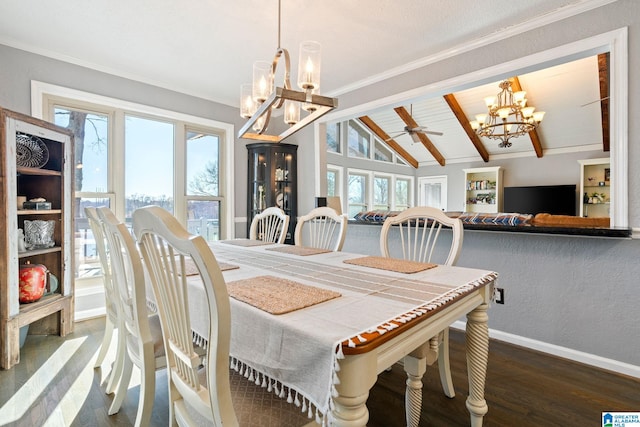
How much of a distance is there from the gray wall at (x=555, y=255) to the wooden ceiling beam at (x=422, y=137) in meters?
3.35

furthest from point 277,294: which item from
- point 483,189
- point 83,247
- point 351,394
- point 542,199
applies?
point 483,189

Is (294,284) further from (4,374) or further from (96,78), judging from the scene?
(96,78)

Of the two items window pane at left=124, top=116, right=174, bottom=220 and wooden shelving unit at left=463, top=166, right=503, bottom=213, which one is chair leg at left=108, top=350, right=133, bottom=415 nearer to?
window pane at left=124, top=116, right=174, bottom=220

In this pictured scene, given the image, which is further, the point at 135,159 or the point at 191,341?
the point at 135,159

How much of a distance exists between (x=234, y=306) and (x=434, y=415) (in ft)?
4.21

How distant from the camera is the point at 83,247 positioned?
3.17 meters

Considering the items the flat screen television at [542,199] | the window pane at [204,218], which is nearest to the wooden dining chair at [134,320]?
the window pane at [204,218]

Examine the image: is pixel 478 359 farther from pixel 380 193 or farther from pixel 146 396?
pixel 380 193

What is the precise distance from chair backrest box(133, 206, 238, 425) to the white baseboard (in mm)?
2426

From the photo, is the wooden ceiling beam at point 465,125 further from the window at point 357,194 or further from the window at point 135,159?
the window at point 135,159

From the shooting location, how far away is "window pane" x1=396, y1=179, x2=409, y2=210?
8.55 metres

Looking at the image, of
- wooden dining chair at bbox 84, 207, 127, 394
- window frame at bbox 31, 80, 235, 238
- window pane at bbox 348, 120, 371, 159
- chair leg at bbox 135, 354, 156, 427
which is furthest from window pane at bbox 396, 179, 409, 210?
chair leg at bbox 135, 354, 156, 427

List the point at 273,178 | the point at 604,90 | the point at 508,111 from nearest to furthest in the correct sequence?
the point at 273,178
the point at 508,111
the point at 604,90

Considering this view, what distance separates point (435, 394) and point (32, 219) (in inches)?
130
